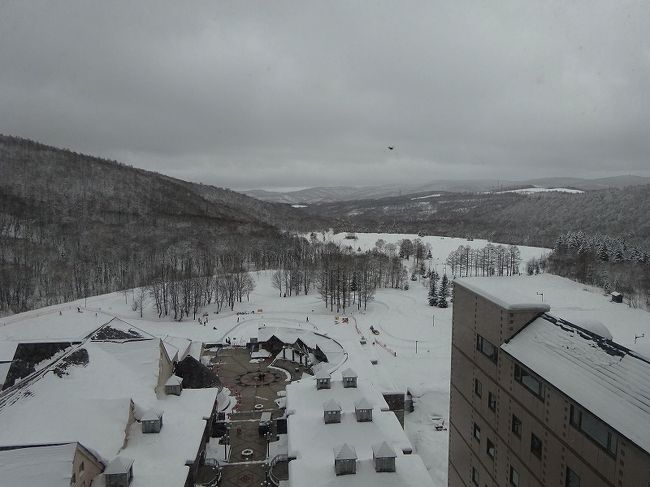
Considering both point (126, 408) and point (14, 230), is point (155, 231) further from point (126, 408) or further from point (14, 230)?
point (126, 408)

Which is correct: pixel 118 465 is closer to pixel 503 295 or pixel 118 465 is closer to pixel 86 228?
pixel 503 295

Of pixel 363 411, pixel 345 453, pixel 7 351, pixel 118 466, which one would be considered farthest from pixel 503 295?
pixel 7 351

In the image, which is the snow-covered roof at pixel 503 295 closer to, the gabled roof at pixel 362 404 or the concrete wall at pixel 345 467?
the concrete wall at pixel 345 467

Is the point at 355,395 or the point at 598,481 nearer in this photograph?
the point at 598,481

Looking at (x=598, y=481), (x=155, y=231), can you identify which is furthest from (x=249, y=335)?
(x=155, y=231)

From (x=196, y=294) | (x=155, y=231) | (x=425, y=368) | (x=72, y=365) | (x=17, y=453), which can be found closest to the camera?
(x=17, y=453)

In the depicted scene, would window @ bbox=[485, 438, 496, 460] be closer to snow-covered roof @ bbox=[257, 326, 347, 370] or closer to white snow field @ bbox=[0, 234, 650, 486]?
white snow field @ bbox=[0, 234, 650, 486]
